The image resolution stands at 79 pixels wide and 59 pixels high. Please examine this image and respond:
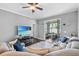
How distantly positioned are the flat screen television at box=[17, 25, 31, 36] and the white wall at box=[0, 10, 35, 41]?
57 mm

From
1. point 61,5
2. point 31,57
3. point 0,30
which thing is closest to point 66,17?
point 61,5

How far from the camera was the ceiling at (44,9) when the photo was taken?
1298 millimetres

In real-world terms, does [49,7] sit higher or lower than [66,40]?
higher

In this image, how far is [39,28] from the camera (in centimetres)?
147

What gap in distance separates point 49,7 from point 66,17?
277 mm

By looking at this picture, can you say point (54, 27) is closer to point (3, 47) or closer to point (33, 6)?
point (33, 6)

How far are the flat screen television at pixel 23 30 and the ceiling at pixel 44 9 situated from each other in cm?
17

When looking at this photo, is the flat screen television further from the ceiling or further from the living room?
the ceiling

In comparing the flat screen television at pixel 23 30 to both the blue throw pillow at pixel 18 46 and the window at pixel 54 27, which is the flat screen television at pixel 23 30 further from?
the window at pixel 54 27

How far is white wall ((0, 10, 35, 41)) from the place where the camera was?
4.27ft

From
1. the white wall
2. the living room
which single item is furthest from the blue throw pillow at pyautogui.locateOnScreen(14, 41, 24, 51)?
the white wall

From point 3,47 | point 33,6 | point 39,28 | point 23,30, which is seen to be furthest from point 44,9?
point 3,47

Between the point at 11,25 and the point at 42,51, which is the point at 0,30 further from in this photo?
the point at 42,51

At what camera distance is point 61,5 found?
131 cm
